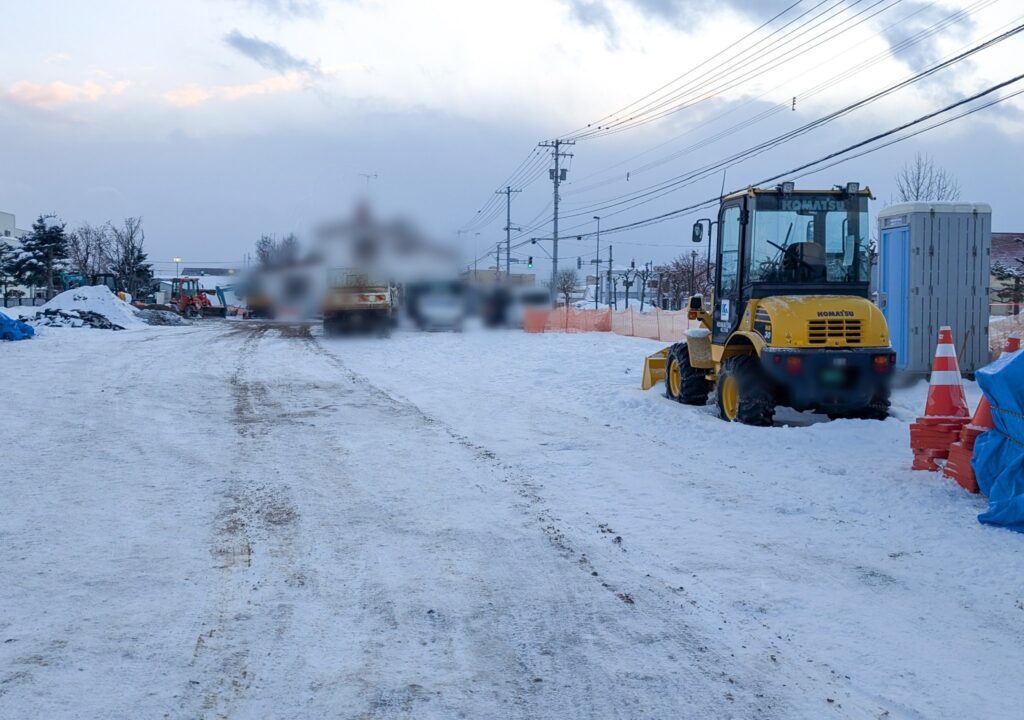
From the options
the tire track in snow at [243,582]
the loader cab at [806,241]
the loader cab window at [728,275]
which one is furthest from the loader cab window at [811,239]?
the tire track in snow at [243,582]

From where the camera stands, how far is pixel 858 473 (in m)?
8.51

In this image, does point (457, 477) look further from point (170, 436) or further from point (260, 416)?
point (260, 416)

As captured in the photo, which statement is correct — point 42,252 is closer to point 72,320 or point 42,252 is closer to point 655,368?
point 72,320

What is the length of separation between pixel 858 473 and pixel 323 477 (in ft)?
16.1

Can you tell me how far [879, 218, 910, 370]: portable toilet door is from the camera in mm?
15328

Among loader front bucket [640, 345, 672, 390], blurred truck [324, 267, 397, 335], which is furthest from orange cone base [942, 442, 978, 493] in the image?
blurred truck [324, 267, 397, 335]

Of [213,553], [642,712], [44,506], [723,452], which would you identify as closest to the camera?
[642,712]

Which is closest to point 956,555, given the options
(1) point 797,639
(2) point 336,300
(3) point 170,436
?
(1) point 797,639

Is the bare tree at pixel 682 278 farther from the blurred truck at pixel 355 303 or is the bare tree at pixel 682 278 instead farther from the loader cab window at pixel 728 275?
the loader cab window at pixel 728 275

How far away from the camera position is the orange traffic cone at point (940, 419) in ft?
26.6

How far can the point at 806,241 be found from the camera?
37.9 ft

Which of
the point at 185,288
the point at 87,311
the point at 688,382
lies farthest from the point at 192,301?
the point at 688,382

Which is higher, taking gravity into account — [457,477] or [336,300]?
[336,300]

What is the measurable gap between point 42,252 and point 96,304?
1094 inches
